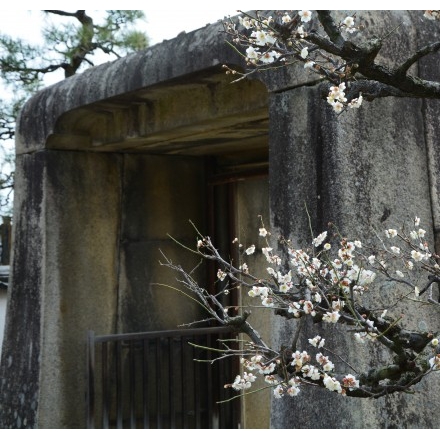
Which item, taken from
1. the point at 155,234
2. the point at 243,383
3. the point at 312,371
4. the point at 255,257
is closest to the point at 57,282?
the point at 155,234

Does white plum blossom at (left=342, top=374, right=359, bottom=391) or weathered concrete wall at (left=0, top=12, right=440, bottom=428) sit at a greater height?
weathered concrete wall at (left=0, top=12, right=440, bottom=428)

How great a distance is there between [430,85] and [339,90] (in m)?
0.31

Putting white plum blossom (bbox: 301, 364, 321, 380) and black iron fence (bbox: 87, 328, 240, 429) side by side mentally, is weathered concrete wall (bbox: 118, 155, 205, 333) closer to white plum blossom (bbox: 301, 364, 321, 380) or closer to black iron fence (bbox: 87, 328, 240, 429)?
black iron fence (bbox: 87, 328, 240, 429)

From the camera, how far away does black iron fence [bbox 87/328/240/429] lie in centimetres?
598

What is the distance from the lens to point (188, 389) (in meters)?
6.32

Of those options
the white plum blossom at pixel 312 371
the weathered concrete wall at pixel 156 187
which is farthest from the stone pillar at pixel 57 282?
the white plum blossom at pixel 312 371

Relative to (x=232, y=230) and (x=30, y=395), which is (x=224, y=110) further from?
(x=30, y=395)

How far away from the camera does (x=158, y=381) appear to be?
19.9 ft

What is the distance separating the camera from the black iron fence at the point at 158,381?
5984 millimetres

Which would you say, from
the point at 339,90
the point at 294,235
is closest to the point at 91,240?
the point at 294,235

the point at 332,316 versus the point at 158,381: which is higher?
the point at 332,316

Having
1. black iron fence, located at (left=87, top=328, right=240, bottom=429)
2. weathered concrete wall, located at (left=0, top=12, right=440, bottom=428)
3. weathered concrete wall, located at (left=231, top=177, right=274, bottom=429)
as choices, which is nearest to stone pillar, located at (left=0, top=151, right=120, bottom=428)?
weathered concrete wall, located at (left=0, top=12, right=440, bottom=428)

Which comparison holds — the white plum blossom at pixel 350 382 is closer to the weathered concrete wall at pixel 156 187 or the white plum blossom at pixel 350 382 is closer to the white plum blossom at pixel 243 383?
the white plum blossom at pixel 243 383

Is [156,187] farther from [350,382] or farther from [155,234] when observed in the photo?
[350,382]
